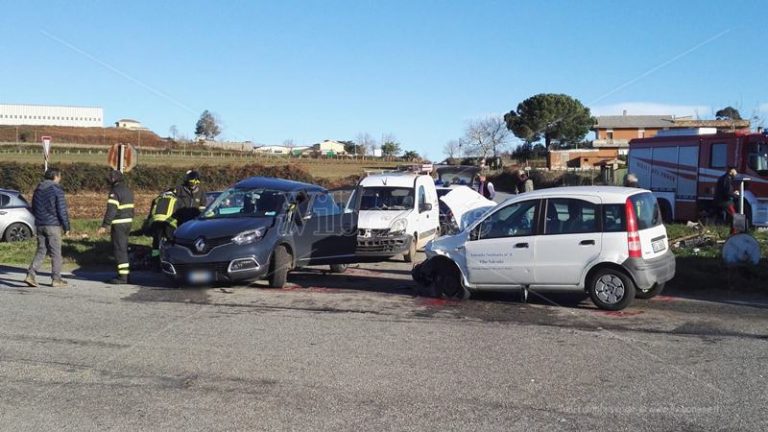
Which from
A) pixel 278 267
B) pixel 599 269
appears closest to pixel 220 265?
pixel 278 267

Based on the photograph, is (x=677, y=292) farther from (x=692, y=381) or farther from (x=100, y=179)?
(x=100, y=179)

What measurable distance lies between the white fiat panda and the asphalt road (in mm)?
359

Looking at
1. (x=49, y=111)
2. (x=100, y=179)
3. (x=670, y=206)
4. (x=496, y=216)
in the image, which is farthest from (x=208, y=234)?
(x=49, y=111)

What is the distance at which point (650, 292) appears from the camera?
9.71m

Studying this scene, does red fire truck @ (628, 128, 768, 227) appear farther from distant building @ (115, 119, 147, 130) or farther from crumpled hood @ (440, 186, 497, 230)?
distant building @ (115, 119, 147, 130)

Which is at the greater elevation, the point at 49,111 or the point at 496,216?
the point at 49,111

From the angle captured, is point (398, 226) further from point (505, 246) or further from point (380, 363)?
point (380, 363)

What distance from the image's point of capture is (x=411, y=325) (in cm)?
854

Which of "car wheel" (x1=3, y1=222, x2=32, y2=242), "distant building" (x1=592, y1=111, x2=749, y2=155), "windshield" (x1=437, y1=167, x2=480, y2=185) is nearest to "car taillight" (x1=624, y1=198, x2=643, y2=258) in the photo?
"car wheel" (x1=3, y1=222, x2=32, y2=242)

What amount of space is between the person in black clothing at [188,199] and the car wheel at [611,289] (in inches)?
315

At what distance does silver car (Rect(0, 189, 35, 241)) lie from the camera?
18344mm

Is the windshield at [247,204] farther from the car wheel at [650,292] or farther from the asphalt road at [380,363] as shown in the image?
the car wheel at [650,292]

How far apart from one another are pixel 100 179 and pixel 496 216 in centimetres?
3581

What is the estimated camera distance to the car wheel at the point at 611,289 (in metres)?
9.03
